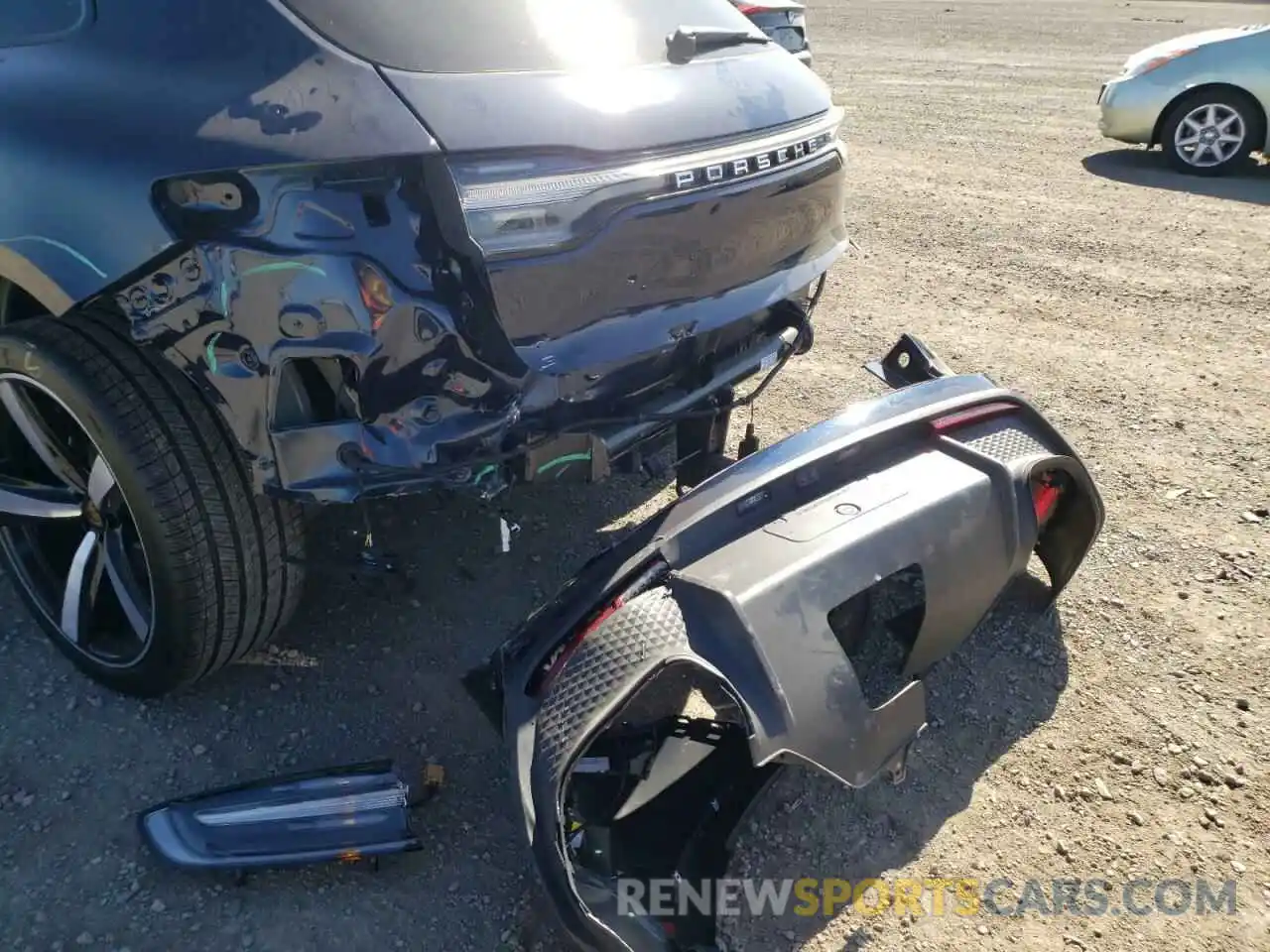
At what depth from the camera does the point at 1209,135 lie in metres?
7.73

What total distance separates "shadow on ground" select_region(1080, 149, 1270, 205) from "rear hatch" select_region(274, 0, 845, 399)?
6203mm

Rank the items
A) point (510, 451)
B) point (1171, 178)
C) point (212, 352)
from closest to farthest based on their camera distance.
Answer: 1. point (212, 352)
2. point (510, 451)
3. point (1171, 178)

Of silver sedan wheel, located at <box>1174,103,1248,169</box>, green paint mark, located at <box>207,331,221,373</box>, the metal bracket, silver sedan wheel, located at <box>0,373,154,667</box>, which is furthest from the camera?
silver sedan wheel, located at <box>1174,103,1248,169</box>

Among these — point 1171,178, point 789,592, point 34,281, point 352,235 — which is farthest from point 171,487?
point 1171,178

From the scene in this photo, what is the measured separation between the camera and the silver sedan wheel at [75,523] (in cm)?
259

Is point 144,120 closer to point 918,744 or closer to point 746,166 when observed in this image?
point 746,166

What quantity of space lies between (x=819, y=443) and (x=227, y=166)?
1.50 m

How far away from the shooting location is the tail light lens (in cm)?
203

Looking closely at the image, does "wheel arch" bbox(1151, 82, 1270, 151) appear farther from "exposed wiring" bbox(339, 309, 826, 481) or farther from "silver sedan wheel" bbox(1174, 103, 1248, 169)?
"exposed wiring" bbox(339, 309, 826, 481)

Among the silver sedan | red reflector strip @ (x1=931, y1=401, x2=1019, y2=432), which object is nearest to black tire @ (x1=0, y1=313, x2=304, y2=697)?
red reflector strip @ (x1=931, y1=401, x2=1019, y2=432)

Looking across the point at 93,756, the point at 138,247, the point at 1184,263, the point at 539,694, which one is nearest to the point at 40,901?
the point at 93,756

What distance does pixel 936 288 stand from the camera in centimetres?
561

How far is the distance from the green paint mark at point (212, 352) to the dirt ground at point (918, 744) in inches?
43.4

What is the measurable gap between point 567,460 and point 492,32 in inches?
40.7
